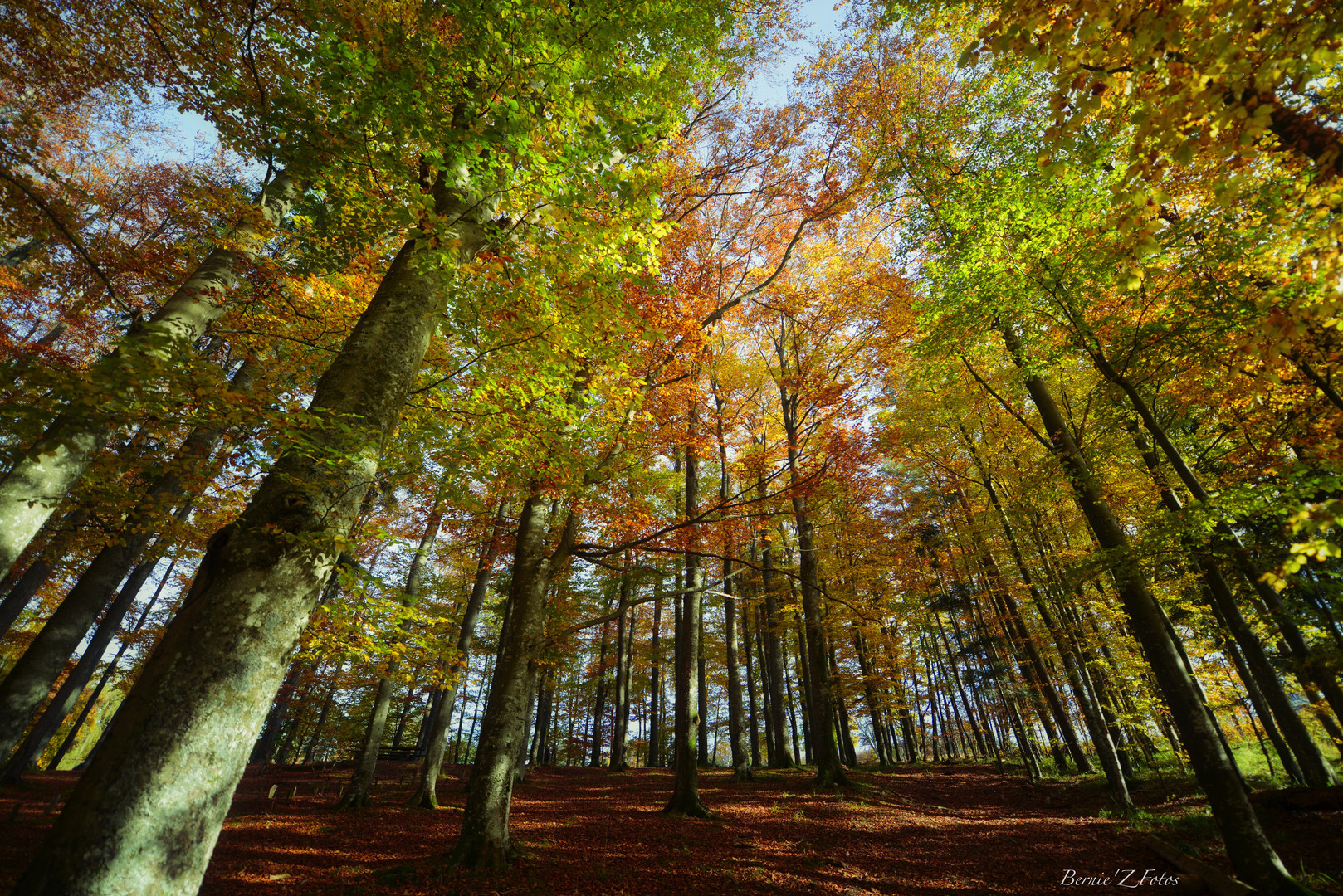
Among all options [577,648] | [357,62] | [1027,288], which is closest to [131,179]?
[357,62]

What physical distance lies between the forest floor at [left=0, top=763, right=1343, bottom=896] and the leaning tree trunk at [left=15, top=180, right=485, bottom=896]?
4.00 meters

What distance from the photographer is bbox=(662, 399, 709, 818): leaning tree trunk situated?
9.19 meters

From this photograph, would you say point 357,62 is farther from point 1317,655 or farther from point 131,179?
point 131,179

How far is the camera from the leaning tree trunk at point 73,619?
7059mm

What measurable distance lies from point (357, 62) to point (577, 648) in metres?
28.4

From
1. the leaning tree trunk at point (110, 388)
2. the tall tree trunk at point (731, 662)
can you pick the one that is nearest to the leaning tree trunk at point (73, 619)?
the leaning tree trunk at point (110, 388)

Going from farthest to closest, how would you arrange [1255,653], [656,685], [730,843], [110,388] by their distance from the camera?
1. [656,685]
2. [1255,653]
3. [730,843]
4. [110,388]

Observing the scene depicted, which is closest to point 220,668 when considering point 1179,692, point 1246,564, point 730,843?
point 730,843

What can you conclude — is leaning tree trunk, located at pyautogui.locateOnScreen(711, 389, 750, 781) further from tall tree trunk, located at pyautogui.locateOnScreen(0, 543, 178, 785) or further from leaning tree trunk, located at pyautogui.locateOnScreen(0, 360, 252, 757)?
tall tree trunk, located at pyautogui.locateOnScreen(0, 543, 178, 785)

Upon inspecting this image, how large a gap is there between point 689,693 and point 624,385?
6.94m

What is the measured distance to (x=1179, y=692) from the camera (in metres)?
6.81

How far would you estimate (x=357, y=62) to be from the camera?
156 inches
